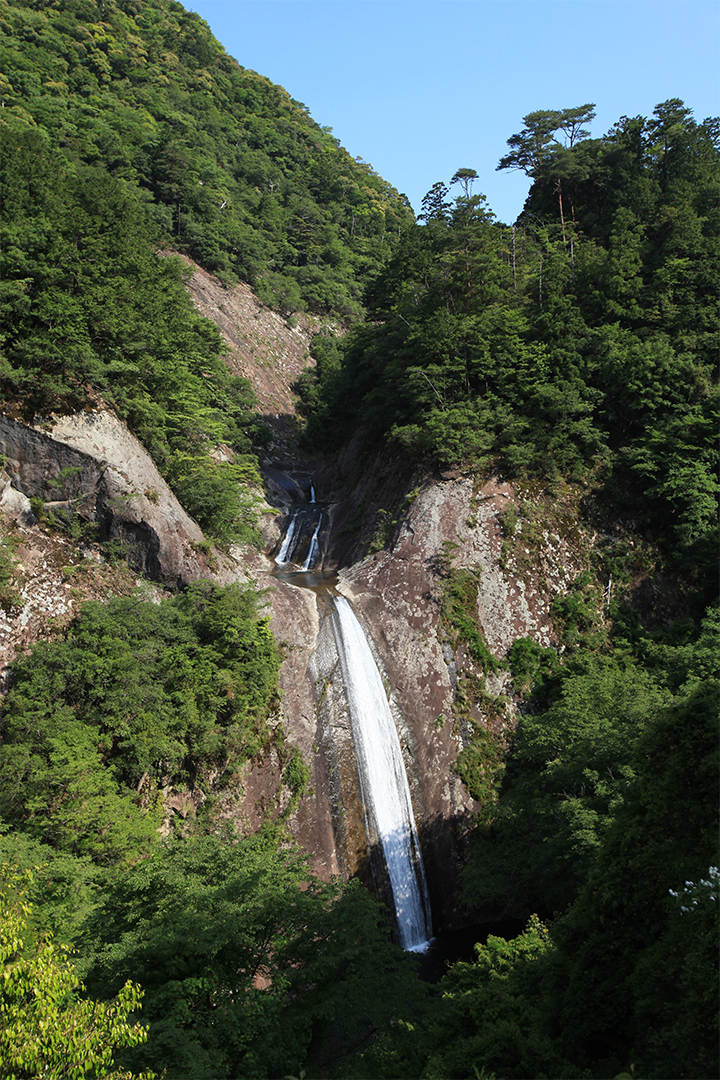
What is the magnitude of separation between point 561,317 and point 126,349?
20.1m

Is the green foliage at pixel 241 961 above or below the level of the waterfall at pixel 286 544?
below

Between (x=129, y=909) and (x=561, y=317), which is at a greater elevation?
(x=561, y=317)

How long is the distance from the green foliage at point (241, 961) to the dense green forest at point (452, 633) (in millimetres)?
57

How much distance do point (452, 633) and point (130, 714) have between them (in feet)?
38.3

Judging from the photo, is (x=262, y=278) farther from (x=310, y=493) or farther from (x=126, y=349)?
(x=126, y=349)

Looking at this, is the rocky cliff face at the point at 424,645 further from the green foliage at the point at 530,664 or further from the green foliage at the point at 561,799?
the green foliage at the point at 561,799

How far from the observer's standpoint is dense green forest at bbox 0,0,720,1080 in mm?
8336

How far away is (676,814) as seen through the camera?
8.45m

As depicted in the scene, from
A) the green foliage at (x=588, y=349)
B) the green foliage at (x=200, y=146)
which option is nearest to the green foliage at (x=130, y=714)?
the green foliage at (x=588, y=349)

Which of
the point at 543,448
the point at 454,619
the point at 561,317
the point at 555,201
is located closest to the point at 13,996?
the point at 454,619

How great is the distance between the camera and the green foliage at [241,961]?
353 inches

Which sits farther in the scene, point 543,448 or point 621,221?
point 621,221

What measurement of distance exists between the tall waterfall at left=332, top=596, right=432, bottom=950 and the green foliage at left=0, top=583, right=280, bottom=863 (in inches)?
114

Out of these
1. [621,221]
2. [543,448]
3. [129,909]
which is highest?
[621,221]
